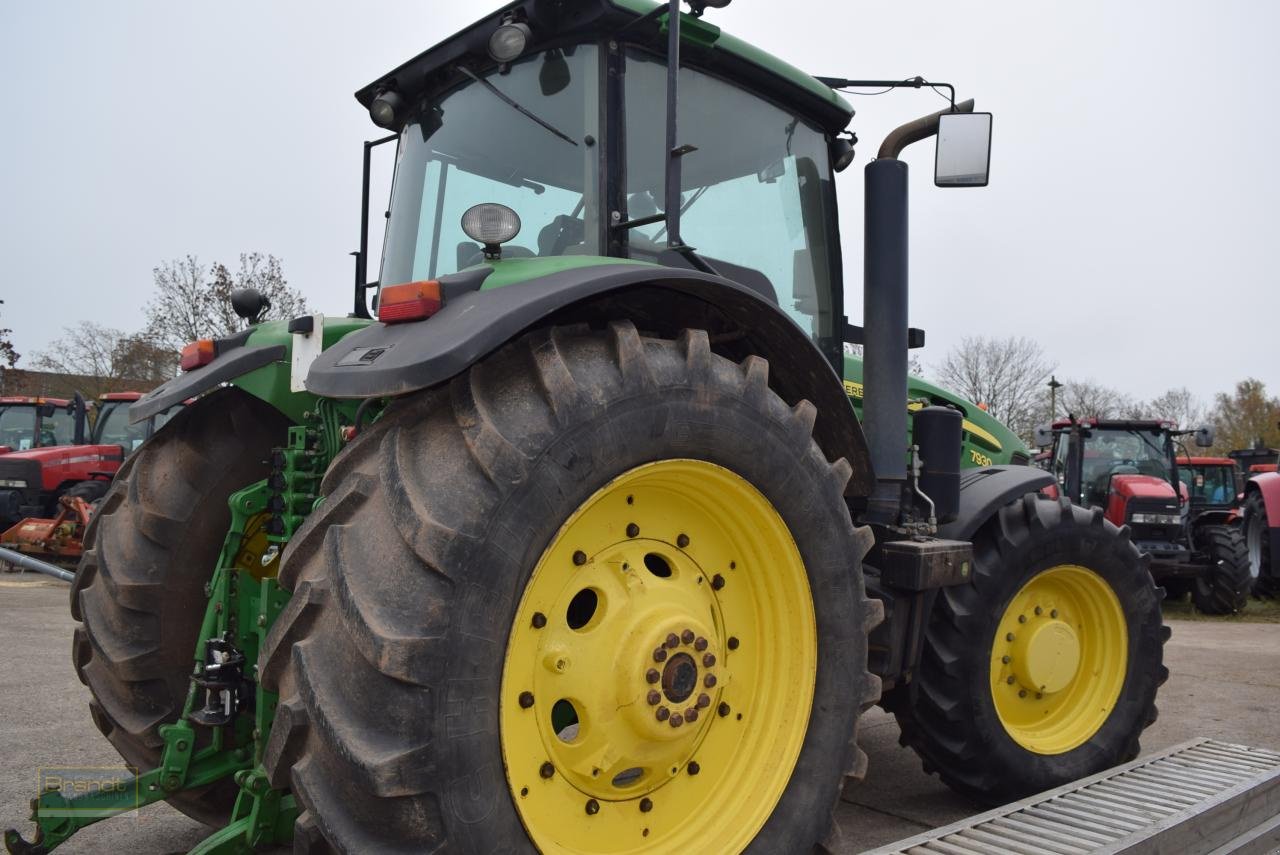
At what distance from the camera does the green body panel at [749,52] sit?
274 centimetres

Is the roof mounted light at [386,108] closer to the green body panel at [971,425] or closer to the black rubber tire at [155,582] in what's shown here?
the black rubber tire at [155,582]

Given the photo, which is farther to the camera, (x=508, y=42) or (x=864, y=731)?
(x=864, y=731)

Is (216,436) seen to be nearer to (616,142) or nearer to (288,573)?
(288,573)

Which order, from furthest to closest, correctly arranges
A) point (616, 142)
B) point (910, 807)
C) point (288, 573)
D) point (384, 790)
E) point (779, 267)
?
point (910, 807), point (779, 267), point (616, 142), point (288, 573), point (384, 790)

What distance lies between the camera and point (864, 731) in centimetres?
466

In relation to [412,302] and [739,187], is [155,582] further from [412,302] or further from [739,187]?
[739,187]

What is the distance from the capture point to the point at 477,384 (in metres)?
2.03

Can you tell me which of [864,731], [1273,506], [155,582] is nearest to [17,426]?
[155,582]

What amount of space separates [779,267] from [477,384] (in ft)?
5.20

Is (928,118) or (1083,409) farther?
(1083,409)

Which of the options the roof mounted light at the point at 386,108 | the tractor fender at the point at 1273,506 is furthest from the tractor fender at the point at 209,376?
the tractor fender at the point at 1273,506

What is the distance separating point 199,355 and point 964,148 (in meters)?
2.54

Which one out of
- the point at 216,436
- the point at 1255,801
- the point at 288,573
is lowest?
the point at 1255,801

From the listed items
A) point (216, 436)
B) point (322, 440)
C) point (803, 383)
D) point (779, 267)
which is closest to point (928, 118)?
point (779, 267)
